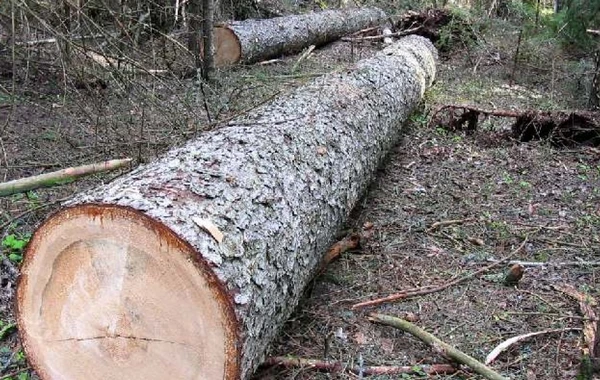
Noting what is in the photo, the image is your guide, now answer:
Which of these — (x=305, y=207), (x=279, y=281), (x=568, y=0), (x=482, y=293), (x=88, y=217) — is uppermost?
(x=568, y=0)

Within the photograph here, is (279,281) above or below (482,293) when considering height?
above

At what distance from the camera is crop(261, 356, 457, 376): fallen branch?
256 centimetres

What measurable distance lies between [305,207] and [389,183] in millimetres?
2049

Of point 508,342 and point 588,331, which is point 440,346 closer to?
point 508,342

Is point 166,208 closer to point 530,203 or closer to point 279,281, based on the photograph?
point 279,281

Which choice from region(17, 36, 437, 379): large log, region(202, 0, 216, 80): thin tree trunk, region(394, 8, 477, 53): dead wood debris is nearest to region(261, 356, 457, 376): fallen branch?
region(17, 36, 437, 379): large log

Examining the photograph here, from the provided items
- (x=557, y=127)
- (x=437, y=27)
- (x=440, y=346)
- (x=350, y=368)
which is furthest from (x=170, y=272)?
(x=437, y=27)

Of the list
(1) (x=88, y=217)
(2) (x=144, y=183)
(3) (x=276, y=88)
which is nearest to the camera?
(1) (x=88, y=217)

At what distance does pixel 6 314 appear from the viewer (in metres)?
2.88

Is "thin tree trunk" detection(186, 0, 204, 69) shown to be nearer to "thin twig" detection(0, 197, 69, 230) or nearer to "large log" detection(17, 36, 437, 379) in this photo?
"thin twig" detection(0, 197, 69, 230)

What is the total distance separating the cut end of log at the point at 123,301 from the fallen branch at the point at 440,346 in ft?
3.54

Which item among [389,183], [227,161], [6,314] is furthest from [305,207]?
[389,183]

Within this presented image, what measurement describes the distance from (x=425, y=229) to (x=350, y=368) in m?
1.61

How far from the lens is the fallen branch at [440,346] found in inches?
97.7
